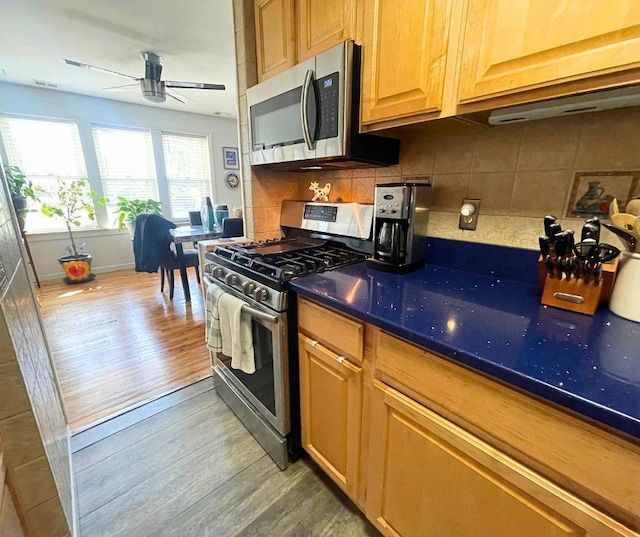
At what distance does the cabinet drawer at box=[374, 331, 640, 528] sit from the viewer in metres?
0.52

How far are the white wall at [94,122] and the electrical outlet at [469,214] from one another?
3016 mm

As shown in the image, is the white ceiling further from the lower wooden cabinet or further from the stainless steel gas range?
the lower wooden cabinet

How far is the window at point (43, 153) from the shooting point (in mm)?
3764

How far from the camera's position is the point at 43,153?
3.97 metres

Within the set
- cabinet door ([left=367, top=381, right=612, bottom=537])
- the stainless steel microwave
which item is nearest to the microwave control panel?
the stainless steel microwave

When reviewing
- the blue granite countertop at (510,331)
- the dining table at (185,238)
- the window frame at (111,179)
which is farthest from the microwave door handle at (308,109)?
the window frame at (111,179)

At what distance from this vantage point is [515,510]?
2.16ft

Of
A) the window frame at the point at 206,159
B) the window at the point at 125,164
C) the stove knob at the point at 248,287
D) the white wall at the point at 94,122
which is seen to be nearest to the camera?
the stove knob at the point at 248,287

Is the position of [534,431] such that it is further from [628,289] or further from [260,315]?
[260,315]

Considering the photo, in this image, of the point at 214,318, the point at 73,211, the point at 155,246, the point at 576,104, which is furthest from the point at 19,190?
the point at 576,104

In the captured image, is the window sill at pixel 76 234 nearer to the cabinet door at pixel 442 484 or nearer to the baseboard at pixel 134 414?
the baseboard at pixel 134 414

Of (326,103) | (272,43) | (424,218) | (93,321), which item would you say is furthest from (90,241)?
(424,218)

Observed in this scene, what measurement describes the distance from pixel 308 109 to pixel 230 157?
492cm

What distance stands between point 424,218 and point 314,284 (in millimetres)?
567
